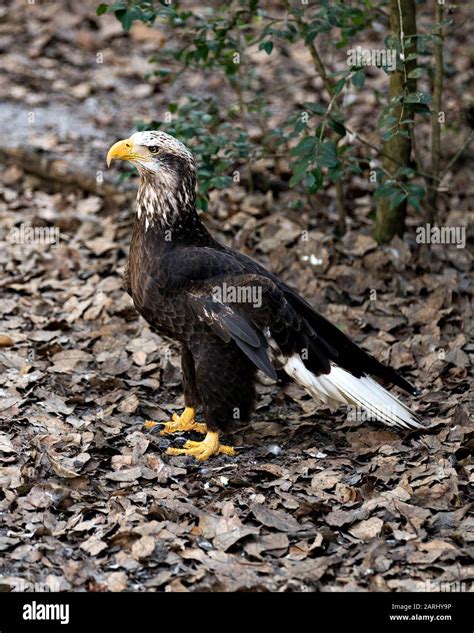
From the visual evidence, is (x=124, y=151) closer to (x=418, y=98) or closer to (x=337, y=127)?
(x=337, y=127)

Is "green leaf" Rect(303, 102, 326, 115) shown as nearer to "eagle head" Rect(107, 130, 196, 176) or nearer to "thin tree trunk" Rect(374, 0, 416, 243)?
"thin tree trunk" Rect(374, 0, 416, 243)

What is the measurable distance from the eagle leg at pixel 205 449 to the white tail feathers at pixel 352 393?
1.81 ft

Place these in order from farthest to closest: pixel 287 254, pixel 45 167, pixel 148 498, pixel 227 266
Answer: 1. pixel 45 167
2. pixel 287 254
3. pixel 227 266
4. pixel 148 498

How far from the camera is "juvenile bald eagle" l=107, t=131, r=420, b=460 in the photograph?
202 inches

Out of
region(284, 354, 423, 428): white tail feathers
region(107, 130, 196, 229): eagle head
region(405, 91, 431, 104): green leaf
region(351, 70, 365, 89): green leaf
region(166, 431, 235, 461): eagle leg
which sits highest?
region(351, 70, 365, 89): green leaf

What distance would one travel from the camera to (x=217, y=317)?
507 cm

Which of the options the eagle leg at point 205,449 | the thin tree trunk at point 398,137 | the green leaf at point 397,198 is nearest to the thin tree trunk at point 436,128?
the thin tree trunk at point 398,137

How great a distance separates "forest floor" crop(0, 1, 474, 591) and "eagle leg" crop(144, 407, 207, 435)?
0.30 ft

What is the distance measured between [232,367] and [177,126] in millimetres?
1998

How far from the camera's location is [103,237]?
304 inches

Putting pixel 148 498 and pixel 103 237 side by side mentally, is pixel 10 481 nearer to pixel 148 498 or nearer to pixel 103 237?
pixel 148 498

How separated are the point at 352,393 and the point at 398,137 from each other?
7.87 feet

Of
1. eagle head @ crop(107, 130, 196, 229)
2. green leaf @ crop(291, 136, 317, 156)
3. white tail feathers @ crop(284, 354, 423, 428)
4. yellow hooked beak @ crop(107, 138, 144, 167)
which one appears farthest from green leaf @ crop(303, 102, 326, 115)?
white tail feathers @ crop(284, 354, 423, 428)
